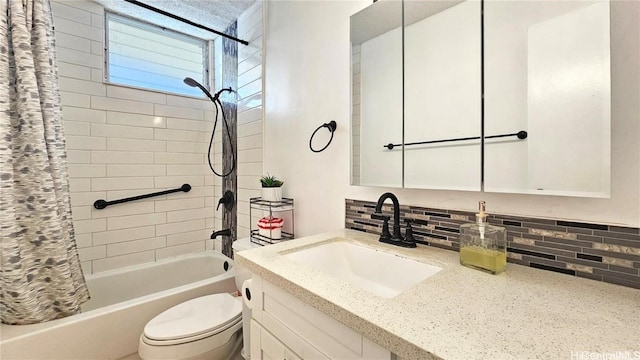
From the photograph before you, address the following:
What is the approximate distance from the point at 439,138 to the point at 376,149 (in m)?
0.29

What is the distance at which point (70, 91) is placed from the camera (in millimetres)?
1926

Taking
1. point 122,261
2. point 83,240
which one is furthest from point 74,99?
point 122,261

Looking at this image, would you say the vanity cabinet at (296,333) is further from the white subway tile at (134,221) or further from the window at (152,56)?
the window at (152,56)

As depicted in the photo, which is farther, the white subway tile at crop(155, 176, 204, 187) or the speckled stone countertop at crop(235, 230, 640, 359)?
the white subway tile at crop(155, 176, 204, 187)

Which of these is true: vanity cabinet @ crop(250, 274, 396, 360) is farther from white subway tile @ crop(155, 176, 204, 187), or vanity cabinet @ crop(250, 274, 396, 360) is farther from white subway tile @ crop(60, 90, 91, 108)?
white subway tile @ crop(60, 90, 91, 108)

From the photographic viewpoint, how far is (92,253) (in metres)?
2.02

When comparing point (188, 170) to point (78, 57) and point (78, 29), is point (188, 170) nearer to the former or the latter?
point (78, 57)

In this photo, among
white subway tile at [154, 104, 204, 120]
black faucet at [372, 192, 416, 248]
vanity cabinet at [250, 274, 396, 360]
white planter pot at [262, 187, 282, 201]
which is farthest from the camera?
white subway tile at [154, 104, 204, 120]

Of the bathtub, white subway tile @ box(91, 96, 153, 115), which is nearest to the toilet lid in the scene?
the bathtub

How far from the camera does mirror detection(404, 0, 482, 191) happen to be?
3.20ft

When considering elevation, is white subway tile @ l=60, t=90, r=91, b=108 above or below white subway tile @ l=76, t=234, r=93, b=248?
above

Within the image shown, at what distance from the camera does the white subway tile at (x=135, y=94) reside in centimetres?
209

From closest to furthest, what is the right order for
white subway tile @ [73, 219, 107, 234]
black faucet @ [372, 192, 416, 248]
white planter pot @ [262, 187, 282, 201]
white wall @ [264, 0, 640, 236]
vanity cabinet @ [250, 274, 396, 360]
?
vanity cabinet @ [250, 274, 396, 360]
white wall @ [264, 0, 640, 236]
black faucet @ [372, 192, 416, 248]
white planter pot @ [262, 187, 282, 201]
white subway tile @ [73, 219, 107, 234]

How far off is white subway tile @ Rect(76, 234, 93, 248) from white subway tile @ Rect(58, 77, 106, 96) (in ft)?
3.46
